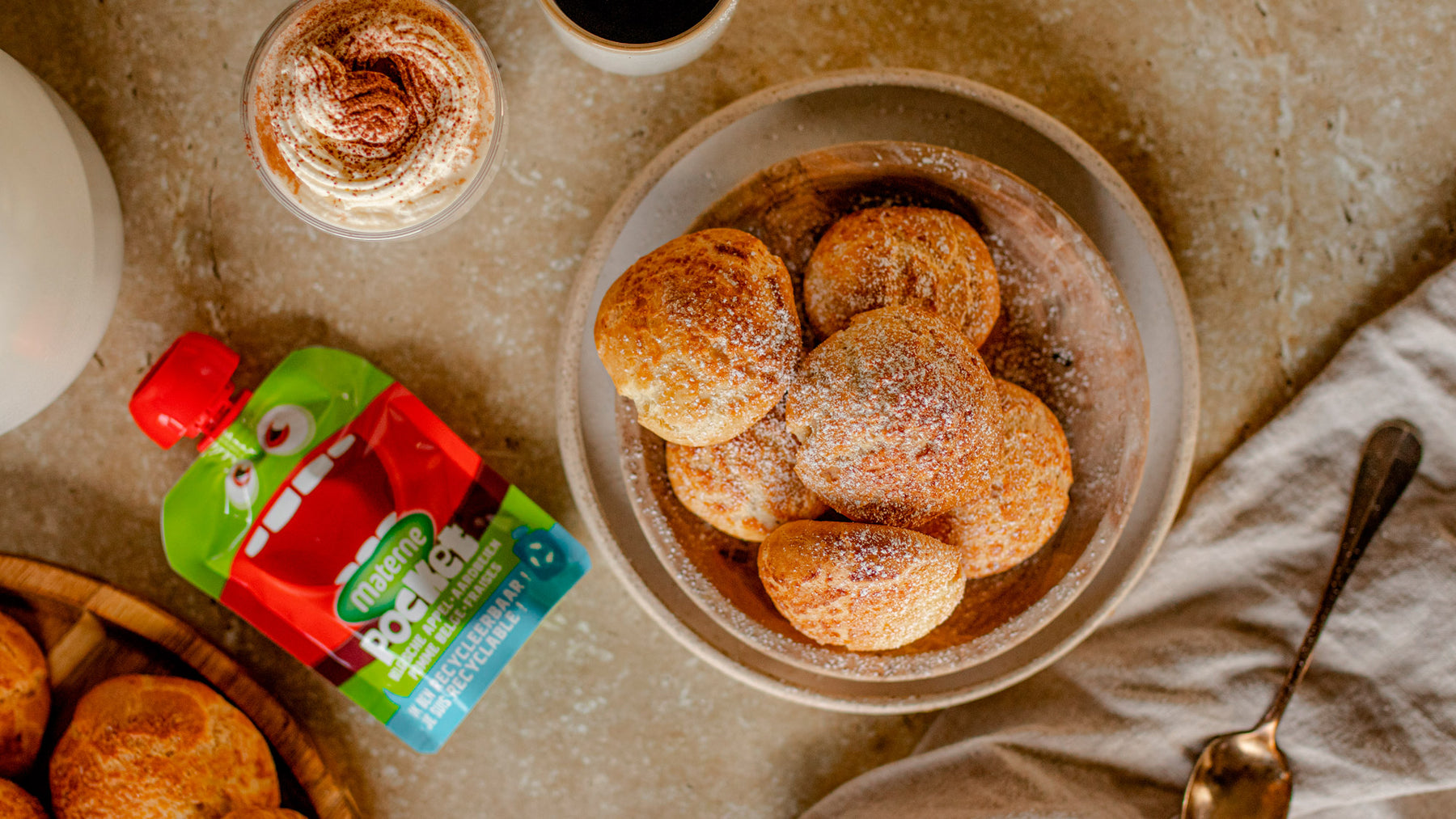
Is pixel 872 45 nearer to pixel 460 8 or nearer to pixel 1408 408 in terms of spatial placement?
pixel 460 8

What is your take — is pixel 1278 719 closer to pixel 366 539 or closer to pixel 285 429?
pixel 366 539

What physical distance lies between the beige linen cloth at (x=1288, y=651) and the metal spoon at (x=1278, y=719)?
15mm

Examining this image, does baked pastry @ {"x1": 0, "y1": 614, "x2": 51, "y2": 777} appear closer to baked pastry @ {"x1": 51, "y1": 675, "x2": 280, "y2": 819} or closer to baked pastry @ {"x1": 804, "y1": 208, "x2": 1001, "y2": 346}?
baked pastry @ {"x1": 51, "y1": 675, "x2": 280, "y2": 819}

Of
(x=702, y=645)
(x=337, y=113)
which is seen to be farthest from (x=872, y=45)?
(x=702, y=645)

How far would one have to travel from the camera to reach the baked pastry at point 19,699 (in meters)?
0.99

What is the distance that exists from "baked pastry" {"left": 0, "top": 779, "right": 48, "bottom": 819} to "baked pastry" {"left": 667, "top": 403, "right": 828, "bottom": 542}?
0.81m

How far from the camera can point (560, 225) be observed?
3.59ft

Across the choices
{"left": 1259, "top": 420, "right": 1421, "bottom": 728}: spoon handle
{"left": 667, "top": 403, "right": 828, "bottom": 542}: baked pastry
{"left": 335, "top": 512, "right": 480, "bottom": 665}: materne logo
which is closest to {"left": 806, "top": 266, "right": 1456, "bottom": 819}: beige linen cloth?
{"left": 1259, "top": 420, "right": 1421, "bottom": 728}: spoon handle

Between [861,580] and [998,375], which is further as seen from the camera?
[998,375]

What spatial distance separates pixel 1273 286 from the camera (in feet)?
3.71

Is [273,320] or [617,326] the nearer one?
[617,326]

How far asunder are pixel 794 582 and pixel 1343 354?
808 mm

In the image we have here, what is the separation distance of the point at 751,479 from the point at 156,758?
73cm

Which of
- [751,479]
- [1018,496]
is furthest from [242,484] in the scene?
[1018,496]
